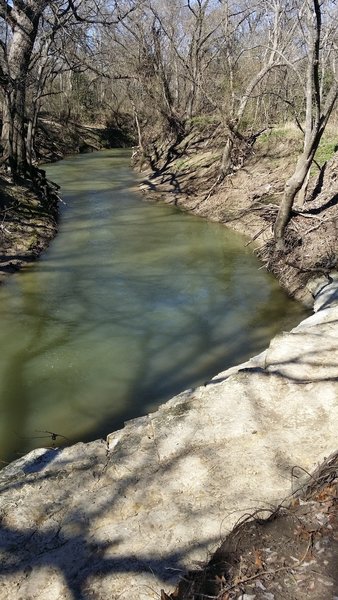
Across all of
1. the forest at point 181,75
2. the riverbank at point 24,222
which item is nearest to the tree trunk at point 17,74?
the forest at point 181,75

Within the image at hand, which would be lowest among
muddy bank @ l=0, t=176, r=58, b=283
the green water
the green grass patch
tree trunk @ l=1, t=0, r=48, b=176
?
the green water

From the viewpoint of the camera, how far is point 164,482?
3.30m

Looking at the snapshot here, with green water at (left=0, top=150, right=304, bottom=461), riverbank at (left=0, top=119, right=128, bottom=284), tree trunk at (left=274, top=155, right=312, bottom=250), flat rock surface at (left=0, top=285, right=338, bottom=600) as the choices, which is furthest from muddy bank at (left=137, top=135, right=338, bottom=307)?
riverbank at (left=0, top=119, right=128, bottom=284)

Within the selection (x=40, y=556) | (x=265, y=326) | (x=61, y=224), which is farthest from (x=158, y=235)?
(x=40, y=556)

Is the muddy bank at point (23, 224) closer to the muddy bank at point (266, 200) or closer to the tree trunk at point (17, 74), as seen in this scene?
the tree trunk at point (17, 74)

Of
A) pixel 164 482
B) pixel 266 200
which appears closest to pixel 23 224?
pixel 266 200

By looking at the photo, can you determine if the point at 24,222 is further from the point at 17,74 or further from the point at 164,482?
the point at 164,482

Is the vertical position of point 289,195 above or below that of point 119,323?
above

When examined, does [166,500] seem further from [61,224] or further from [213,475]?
[61,224]

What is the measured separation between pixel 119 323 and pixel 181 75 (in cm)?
1937

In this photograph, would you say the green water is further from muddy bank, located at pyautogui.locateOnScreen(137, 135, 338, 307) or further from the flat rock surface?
the flat rock surface

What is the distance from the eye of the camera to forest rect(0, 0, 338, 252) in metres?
9.19

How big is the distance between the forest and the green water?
2.03 m

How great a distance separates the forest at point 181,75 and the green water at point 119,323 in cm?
203
